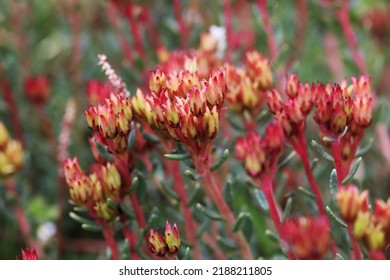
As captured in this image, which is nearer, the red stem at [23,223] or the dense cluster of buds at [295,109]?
the dense cluster of buds at [295,109]

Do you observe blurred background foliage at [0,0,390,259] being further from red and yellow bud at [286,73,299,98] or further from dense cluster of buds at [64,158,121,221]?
red and yellow bud at [286,73,299,98]

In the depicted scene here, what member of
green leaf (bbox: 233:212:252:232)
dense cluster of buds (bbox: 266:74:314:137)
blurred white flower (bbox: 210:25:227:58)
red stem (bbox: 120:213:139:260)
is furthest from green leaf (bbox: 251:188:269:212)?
blurred white flower (bbox: 210:25:227:58)

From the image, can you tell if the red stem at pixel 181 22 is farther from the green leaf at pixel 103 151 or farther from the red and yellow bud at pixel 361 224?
the red and yellow bud at pixel 361 224

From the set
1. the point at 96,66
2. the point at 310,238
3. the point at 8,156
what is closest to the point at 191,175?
the point at 310,238

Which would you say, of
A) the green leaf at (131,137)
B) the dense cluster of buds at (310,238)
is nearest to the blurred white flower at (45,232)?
the green leaf at (131,137)

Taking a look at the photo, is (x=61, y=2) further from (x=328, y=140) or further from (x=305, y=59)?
(x=328, y=140)

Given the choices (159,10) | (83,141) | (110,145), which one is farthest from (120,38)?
(110,145)

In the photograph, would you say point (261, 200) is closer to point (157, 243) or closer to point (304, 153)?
point (304, 153)
